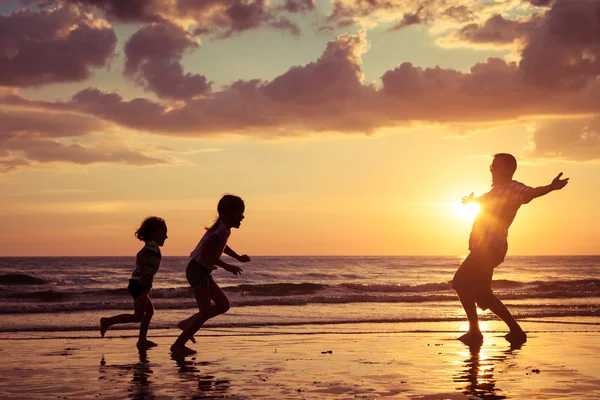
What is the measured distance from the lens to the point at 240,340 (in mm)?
10570

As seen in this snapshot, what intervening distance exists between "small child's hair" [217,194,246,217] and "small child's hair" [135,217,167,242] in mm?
→ 1393

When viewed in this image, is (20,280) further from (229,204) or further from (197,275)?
(229,204)

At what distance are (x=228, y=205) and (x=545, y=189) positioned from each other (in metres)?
3.76

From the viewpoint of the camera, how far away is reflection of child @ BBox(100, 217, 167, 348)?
9445 millimetres

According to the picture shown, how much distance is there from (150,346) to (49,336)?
117 inches

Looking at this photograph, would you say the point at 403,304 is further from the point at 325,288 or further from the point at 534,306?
the point at 325,288

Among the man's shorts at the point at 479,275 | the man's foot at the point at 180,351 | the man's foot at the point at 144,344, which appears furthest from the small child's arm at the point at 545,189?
the man's foot at the point at 144,344

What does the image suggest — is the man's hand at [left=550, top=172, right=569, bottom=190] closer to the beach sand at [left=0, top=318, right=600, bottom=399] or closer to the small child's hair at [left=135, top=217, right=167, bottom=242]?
the beach sand at [left=0, top=318, right=600, bottom=399]

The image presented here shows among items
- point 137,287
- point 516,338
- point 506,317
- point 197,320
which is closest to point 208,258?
point 197,320

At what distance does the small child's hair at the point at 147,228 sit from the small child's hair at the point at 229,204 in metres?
1.39

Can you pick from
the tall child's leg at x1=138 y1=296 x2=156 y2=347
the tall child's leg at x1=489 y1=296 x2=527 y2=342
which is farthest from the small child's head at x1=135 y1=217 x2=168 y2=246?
the tall child's leg at x1=489 y1=296 x2=527 y2=342

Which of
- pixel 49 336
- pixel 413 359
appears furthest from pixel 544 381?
pixel 49 336

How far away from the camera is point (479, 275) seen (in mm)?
9375

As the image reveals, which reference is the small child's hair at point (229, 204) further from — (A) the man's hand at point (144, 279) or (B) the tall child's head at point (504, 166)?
(B) the tall child's head at point (504, 166)
